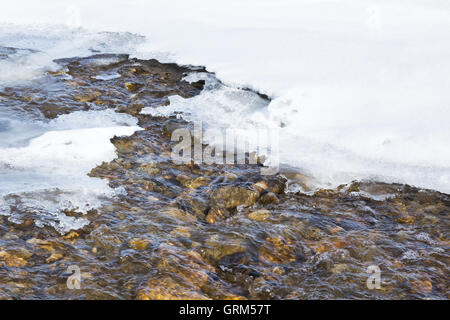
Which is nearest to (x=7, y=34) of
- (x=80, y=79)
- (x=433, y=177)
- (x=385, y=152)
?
(x=80, y=79)

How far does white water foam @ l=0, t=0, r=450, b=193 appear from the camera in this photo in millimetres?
4973

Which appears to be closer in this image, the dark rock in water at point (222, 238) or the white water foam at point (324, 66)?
the dark rock in water at point (222, 238)

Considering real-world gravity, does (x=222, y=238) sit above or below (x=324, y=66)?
below

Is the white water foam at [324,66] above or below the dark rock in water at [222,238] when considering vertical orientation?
above

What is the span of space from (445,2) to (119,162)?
21.6ft

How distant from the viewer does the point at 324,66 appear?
6.26 m

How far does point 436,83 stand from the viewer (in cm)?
568

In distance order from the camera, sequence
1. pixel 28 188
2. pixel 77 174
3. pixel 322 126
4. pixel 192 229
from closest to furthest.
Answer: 1. pixel 192 229
2. pixel 28 188
3. pixel 77 174
4. pixel 322 126

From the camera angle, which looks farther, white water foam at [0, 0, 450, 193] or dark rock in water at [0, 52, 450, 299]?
white water foam at [0, 0, 450, 193]

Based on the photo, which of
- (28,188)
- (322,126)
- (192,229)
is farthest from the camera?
(322,126)

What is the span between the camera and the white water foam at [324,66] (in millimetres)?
4973

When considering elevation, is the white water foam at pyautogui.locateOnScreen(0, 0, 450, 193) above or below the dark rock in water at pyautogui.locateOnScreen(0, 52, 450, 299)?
above

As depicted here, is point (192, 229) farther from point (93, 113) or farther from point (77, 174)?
point (93, 113)

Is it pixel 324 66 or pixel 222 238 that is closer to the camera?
pixel 222 238
